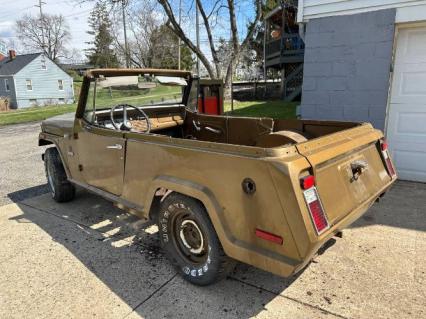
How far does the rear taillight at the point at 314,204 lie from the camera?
2.13 m

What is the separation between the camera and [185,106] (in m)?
4.75

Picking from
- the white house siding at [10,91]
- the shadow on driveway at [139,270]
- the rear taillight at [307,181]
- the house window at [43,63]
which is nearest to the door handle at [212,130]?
the shadow on driveway at [139,270]

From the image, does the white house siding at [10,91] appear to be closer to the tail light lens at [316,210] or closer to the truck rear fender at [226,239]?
the truck rear fender at [226,239]

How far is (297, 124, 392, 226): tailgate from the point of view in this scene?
2.33 meters

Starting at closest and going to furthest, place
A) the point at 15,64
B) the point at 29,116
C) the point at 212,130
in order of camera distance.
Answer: the point at 212,130
the point at 29,116
the point at 15,64

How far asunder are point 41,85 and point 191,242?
132ft

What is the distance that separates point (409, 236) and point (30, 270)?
3780mm

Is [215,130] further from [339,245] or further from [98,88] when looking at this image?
[339,245]

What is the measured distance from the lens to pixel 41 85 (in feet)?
124

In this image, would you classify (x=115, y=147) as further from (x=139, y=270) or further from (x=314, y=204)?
(x=314, y=204)

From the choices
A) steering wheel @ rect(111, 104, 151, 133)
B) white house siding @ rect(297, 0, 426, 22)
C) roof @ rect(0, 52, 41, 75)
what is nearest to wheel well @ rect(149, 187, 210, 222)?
steering wheel @ rect(111, 104, 151, 133)

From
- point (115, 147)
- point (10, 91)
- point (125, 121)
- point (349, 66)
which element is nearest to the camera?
point (115, 147)

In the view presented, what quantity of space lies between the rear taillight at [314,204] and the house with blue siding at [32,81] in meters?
38.1

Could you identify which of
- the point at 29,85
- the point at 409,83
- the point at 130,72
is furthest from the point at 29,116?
the point at 409,83
